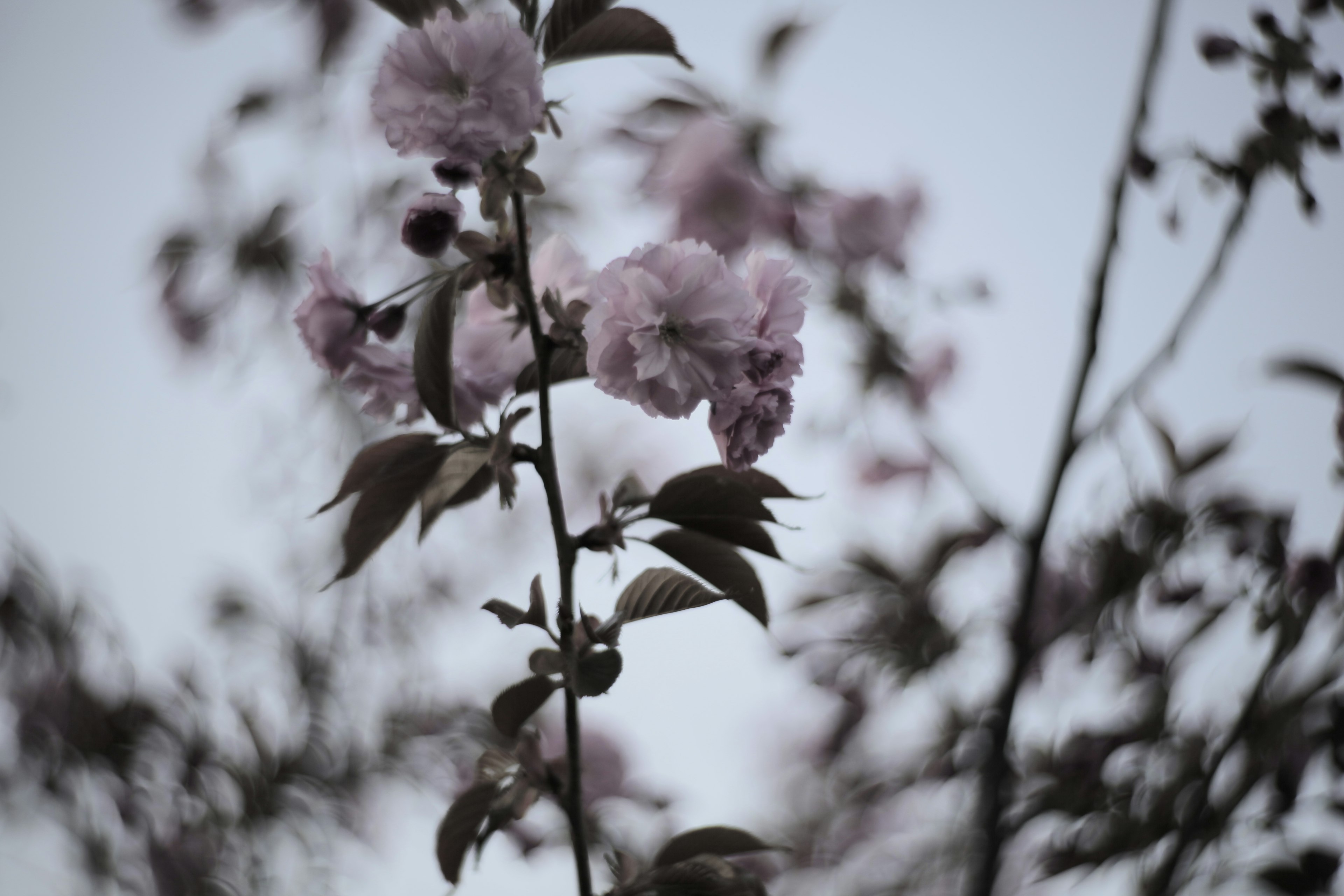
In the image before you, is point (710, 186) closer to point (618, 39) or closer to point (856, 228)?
point (856, 228)

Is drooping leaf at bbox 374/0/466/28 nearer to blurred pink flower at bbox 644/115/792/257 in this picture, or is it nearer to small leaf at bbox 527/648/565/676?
small leaf at bbox 527/648/565/676

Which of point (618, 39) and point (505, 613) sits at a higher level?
point (618, 39)

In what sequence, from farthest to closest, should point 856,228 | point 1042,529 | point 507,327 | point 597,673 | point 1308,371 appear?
point 856,228 → point 1042,529 → point 1308,371 → point 507,327 → point 597,673

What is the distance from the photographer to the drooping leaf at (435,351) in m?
0.41

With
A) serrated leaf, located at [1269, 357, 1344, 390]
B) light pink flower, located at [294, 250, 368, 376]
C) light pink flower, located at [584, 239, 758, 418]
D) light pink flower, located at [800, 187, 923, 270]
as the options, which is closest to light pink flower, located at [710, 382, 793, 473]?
light pink flower, located at [584, 239, 758, 418]

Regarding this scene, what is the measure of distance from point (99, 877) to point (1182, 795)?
1.56m

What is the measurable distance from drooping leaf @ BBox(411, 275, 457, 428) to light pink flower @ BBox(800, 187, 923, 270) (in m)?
0.72

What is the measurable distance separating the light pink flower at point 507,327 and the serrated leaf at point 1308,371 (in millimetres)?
603

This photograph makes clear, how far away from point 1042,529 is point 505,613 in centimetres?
69

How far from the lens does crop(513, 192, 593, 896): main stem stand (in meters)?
0.41

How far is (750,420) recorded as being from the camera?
40cm

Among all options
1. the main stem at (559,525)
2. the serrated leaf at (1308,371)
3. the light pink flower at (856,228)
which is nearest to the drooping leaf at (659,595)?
the main stem at (559,525)

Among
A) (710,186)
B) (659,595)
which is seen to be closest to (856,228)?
(710,186)

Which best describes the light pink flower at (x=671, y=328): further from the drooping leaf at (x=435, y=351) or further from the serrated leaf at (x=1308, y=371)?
the serrated leaf at (x=1308, y=371)
